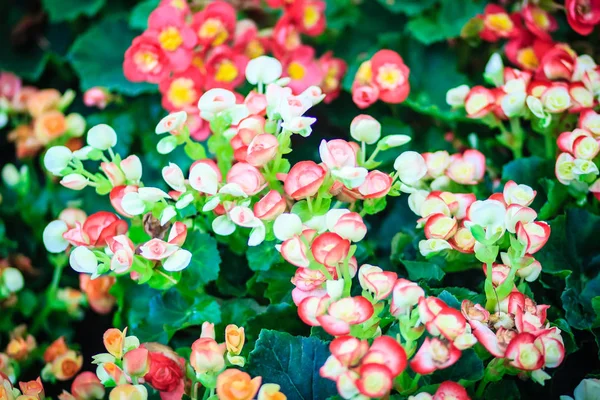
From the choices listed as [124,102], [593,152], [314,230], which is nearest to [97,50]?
[124,102]

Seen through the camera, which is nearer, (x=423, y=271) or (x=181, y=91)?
(x=423, y=271)

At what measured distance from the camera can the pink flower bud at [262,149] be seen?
644 mm

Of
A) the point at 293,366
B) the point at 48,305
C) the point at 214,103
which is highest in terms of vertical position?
the point at 214,103

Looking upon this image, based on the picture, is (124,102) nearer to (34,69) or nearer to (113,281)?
(34,69)

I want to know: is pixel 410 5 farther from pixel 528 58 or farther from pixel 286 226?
pixel 286 226

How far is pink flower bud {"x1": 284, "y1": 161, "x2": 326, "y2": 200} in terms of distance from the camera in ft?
2.05

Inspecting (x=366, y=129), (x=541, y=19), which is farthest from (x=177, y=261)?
(x=541, y=19)

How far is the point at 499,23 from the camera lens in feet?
3.17

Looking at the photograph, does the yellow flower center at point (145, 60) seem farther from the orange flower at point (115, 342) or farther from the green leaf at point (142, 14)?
the orange flower at point (115, 342)

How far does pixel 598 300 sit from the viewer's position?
659mm

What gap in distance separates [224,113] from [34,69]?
720 mm

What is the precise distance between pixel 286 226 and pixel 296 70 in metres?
0.45

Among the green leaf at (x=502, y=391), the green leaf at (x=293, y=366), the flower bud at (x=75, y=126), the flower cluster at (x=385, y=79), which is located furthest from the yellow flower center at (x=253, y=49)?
the green leaf at (x=502, y=391)

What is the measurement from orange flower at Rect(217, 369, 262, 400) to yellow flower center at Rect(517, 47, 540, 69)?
677 millimetres
